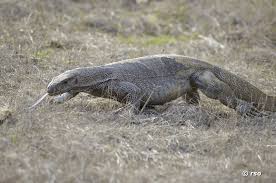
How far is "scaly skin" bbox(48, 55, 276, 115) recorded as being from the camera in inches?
303

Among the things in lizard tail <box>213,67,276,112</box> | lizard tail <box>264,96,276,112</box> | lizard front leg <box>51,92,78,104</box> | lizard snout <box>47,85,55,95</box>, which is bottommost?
lizard tail <box>264,96,276,112</box>

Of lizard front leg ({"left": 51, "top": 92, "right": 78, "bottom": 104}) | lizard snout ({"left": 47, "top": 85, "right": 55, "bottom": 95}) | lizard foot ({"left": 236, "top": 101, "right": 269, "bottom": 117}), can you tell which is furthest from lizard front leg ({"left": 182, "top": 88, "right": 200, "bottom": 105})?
lizard snout ({"left": 47, "top": 85, "right": 55, "bottom": 95})

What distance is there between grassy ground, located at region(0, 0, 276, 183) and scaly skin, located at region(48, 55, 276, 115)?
199 millimetres

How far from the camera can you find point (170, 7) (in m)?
15.7

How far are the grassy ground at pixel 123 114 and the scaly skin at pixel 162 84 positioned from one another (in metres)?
0.20

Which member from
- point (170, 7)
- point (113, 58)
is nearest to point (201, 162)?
point (113, 58)

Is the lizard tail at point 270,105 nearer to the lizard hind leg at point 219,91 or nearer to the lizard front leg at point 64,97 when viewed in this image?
the lizard hind leg at point 219,91

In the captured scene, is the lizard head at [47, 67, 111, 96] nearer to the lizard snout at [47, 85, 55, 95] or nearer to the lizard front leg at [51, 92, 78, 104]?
the lizard snout at [47, 85, 55, 95]

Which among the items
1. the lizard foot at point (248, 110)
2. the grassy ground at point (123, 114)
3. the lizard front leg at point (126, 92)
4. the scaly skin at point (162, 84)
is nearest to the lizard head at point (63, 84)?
the scaly skin at point (162, 84)

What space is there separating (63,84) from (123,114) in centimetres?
88

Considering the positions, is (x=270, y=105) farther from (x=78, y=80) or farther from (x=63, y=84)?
(x=63, y=84)

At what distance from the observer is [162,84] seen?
26.5ft

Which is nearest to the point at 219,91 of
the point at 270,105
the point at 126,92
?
the point at 270,105

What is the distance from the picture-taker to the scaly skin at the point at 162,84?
7.69 meters
